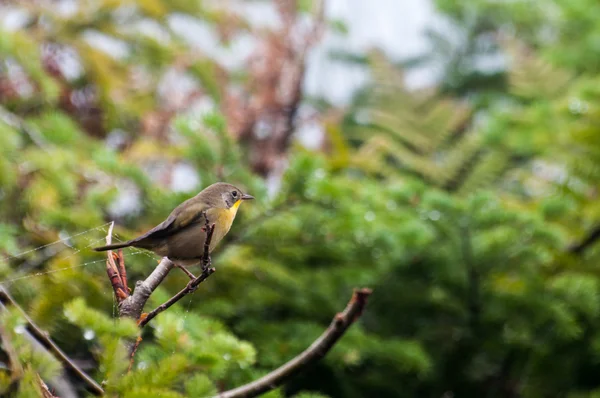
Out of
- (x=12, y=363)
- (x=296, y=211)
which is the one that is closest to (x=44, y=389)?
(x=12, y=363)

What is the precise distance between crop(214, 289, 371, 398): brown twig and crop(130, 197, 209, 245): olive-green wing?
1.19 feet

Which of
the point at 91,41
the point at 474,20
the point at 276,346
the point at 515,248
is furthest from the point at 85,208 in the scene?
the point at 474,20

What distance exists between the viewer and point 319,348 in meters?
1.25

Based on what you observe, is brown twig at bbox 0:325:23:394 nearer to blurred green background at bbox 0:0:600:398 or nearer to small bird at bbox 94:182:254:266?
blurred green background at bbox 0:0:600:398

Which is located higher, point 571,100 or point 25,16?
point 571,100

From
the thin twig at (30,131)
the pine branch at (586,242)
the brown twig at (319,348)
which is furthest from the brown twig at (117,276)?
the pine branch at (586,242)

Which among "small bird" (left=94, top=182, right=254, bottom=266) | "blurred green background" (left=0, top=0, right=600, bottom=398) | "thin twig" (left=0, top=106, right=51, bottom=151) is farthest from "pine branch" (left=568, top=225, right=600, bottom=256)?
"small bird" (left=94, top=182, right=254, bottom=266)

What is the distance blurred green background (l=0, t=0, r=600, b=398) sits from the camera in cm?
190

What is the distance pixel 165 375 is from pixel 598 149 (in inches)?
109

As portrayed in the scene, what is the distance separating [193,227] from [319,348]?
0.41m

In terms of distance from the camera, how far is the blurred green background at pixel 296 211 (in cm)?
190

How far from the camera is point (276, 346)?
7.79ft

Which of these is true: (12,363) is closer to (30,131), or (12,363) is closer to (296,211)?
(296,211)

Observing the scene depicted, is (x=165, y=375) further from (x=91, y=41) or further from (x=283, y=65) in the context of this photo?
(x=91, y=41)
